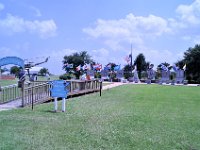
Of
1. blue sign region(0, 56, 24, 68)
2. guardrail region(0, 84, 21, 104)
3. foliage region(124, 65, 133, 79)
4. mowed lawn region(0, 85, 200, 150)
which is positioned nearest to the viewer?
mowed lawn region(0, 85, 200, 150)

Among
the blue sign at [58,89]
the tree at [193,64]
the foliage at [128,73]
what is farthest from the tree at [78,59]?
the blue sign at [58,89]

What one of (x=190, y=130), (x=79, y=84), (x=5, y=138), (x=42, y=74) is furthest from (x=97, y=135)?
(x=42, y=74)

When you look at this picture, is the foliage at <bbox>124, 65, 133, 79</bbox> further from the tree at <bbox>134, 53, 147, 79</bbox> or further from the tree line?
the tree at <bbox>134, 53, 147, 79</bbox>

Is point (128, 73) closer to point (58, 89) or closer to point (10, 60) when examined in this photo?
point (10, 60)

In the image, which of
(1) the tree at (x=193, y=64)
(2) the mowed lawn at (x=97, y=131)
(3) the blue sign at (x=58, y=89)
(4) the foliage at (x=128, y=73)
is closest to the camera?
(2) the mowed lawn at (x=97, y=131)

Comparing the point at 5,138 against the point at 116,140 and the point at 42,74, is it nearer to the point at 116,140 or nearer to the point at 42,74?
the point at 116,140

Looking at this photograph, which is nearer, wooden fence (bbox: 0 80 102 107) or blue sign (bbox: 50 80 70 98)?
blue sign (bbox: 50 80 70 98)

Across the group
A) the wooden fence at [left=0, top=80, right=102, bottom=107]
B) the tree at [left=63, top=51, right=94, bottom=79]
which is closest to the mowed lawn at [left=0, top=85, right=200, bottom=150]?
the wooden fence at [left=0, top=80, right=102, bottom=107]

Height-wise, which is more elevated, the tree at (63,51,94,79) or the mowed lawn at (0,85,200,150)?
the tree at (63,51,94,79)

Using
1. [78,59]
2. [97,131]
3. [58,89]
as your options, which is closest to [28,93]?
[58,89]

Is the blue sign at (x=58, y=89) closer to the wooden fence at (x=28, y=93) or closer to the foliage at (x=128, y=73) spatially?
the wooden fence at (x=28, y=93)

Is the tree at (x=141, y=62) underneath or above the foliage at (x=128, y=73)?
above

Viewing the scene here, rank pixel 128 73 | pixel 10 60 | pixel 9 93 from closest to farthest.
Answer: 1. pixel 10 60
2. pixel 9 93
3. pixel 128 73

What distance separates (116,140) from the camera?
8.20 metres
